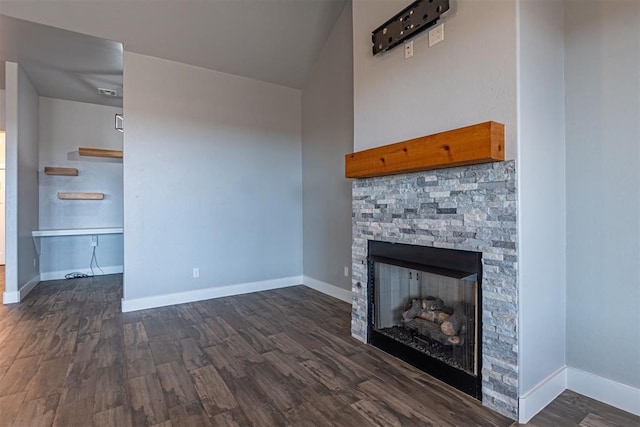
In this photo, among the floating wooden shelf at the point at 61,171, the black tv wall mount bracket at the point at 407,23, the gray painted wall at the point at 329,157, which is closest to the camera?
the black tv wall mount bracket at the point at 407,23

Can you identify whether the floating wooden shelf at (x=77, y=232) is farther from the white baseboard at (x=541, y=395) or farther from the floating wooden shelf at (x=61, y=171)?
the white baseboard at (x=541, y=395)

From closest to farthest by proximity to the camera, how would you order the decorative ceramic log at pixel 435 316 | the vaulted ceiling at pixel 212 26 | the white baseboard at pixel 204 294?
the decorative ceramic log at pixel 435 316
the vaulted ceiling at pixel 212 26
the white baseboard at pixel 204 294

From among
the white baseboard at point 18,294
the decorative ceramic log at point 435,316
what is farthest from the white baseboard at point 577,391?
the white baseboard at point 18,294

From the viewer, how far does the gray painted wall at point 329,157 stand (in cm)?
396

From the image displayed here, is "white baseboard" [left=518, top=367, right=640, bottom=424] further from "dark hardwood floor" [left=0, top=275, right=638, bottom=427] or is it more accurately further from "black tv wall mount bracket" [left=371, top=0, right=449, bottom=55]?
"black tv wall mount bracket" [left=371, top=0, right=449, bottom=55]

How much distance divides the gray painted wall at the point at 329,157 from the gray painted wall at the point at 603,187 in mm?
2199

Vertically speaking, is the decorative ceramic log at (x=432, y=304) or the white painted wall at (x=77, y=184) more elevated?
the white painted wall at (x=77, y=184)

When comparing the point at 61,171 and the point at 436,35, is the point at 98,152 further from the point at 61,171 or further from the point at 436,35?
the point at 436,35

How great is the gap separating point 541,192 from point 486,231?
1.29ft

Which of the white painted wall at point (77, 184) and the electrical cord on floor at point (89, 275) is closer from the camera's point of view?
the white painted wall at point (77, 184)

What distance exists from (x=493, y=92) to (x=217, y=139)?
332cm

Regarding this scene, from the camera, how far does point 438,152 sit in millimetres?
2043

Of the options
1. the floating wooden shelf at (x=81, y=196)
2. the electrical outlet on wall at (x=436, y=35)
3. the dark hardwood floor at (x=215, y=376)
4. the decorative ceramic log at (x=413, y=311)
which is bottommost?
the dark hardwood floor at (x=215, y=376)

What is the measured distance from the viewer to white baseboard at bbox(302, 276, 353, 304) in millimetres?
3977
